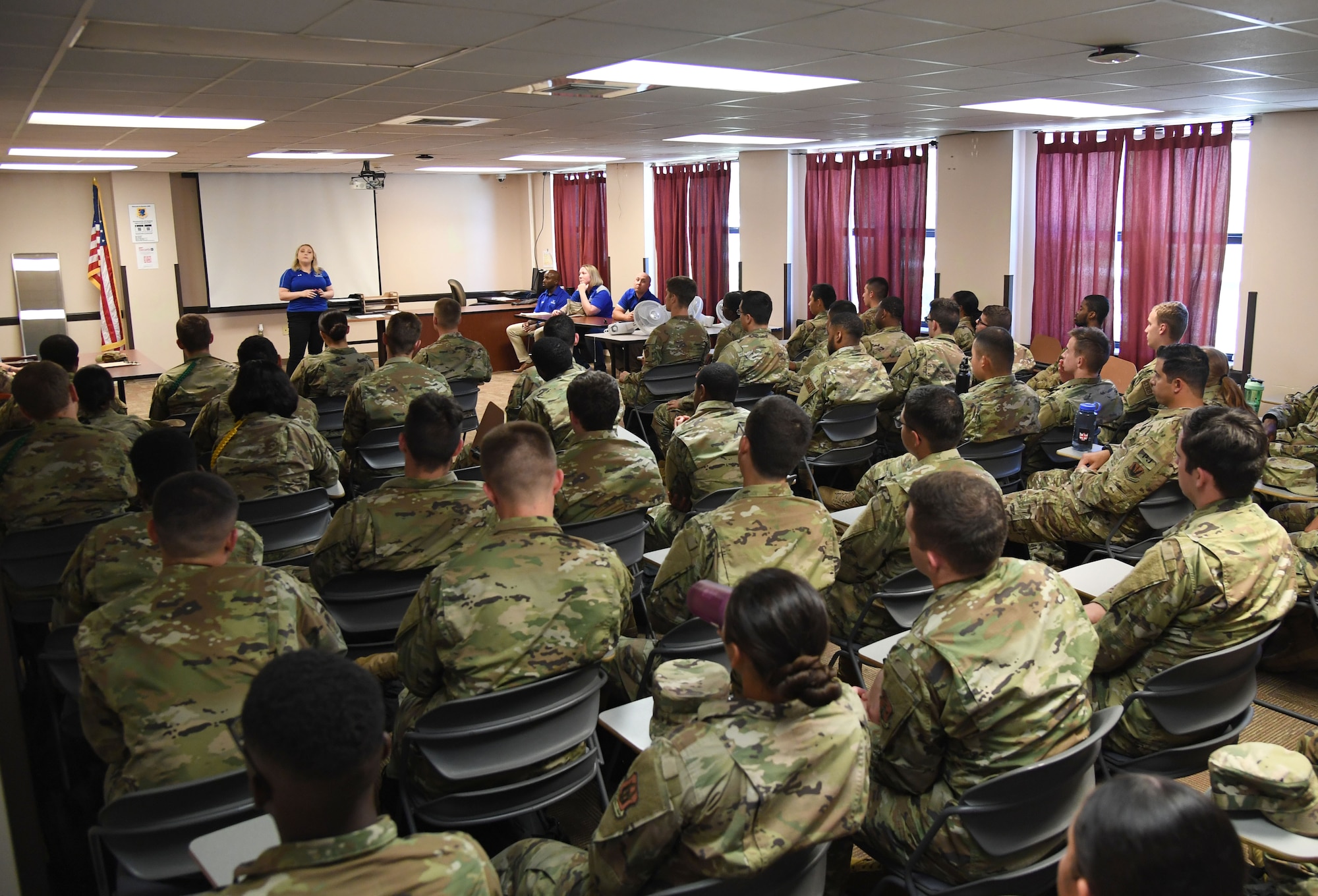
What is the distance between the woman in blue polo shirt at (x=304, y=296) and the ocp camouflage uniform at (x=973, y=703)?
993 centimetres

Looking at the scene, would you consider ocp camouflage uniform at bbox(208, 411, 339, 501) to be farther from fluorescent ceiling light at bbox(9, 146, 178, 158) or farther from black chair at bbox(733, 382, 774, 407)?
fluorescent ceiling light at bbox(9, 146, 178, 158)

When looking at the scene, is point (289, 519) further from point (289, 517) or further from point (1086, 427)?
point (1086, 427)

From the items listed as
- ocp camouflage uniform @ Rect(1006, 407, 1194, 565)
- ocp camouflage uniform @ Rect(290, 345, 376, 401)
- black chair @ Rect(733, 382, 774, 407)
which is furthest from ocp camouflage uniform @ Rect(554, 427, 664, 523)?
ocp camouflage uniform @ Rect(290, 345, 376, 401)

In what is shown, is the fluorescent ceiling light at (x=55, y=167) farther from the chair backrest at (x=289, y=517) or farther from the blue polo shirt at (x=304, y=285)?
the chair backrest at (x=289, y=517)

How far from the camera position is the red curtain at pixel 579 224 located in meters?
13.8

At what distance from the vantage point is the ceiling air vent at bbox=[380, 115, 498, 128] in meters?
Result: 6.43

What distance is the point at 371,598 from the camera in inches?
119

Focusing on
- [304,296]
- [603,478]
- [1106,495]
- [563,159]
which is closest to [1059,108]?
[1106,495]

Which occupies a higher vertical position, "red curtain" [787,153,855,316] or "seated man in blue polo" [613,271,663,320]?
"red curtain" [787,153,855,316]

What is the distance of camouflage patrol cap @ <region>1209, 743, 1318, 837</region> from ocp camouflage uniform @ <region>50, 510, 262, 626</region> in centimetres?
252

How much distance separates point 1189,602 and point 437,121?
→ 230 inches

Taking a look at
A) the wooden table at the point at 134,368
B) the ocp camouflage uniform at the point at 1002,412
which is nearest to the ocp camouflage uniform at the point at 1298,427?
the ocp camouflage uniform at the point at 1002,412

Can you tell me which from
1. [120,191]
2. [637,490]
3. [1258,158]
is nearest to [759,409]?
[637,490]

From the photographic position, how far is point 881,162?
996 centimetres
